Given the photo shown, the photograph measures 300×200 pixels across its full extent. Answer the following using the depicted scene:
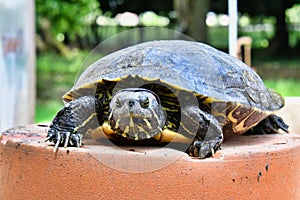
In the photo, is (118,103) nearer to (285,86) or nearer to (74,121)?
(74,121)

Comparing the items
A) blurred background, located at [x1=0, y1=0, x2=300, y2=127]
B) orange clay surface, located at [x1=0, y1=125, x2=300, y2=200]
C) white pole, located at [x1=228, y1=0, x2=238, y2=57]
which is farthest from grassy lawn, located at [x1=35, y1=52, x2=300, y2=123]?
orange clay surface, located at [x1=0, y1=125, x2=300, y2=200]

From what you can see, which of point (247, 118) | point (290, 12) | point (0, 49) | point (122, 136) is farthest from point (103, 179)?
point (290, 12)

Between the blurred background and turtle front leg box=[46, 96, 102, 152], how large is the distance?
20.0 ft

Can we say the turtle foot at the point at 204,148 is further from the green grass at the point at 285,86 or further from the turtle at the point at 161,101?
the green grass at the point at 285,86

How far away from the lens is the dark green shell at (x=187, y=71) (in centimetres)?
207

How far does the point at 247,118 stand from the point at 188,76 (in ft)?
1.19

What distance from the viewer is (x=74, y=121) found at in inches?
83.0

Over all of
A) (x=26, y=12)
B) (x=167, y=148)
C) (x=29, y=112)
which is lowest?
(x=29, y=112)

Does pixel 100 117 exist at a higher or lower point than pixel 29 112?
higher

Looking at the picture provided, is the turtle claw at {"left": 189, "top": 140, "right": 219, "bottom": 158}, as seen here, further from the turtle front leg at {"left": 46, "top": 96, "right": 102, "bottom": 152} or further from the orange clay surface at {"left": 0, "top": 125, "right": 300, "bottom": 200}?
the turtle front leg at {"left": 46, "top": 96, "right": 102, "bottom": 152}

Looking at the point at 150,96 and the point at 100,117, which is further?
the point at 100,117

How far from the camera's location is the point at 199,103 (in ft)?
6.93

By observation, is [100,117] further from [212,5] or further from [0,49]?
[212,5]

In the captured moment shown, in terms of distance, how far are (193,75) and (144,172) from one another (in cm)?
42
